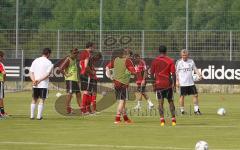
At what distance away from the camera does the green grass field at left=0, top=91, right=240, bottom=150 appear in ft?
62.3

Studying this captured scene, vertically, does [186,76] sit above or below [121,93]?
above

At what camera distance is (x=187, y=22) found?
46.5 m

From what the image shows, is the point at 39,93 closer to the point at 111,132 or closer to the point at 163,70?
the point at 163,70

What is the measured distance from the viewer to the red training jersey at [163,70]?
24750 millimetres

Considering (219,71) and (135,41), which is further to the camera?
(135,41)

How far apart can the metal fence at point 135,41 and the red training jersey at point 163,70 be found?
68.3ft

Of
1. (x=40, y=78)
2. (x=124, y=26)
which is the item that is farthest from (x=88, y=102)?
(x=124, y=26)

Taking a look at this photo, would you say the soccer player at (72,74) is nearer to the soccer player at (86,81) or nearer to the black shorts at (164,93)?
the soccer player at (86,81)

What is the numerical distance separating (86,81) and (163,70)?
5.64m

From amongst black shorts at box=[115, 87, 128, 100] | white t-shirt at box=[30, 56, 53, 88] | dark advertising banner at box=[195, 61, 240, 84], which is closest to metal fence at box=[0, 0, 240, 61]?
dark advertising banner at box=[195, 61, 240, 84]

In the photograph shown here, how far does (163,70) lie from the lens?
2477 cm

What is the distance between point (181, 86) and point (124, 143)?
12.0 metres

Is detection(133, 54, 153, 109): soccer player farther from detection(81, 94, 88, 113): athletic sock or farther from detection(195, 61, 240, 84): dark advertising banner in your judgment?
detection(195, 61, 240, 84): dark advertising banner

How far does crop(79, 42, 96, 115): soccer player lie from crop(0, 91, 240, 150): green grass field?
1.98 feet
